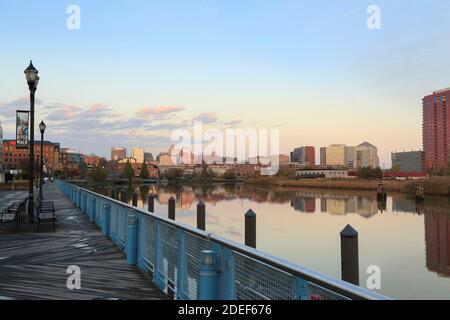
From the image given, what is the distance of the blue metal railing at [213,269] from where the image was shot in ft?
11.5

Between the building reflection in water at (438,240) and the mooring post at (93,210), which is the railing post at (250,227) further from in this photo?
the building reflection in water at (438,240)

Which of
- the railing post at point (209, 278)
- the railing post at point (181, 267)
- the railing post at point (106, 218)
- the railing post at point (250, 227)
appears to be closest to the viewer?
the railing post at point (209, 278)

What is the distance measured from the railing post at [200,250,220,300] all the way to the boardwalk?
207 centimetres

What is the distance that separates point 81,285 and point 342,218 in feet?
102

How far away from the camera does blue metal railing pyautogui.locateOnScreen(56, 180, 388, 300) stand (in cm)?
350

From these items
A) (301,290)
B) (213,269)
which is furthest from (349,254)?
(301,290)

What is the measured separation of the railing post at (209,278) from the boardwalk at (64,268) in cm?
207

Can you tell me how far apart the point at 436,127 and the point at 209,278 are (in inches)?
7636

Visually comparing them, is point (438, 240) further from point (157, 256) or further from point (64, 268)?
point (64, 268)

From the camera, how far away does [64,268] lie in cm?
892

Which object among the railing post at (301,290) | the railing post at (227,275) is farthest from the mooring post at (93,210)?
the railing post at (301,290)

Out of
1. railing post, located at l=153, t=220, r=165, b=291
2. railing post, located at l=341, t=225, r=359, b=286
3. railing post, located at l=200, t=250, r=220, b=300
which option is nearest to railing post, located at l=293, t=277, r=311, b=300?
railing post, located at l=200, t=250, r=220, b=300

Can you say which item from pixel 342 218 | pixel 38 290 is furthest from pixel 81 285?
pixel 342 218

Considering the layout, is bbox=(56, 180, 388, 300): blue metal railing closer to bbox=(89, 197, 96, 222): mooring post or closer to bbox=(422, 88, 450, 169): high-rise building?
bbox=(89, 197, 96, 222): mooring post
